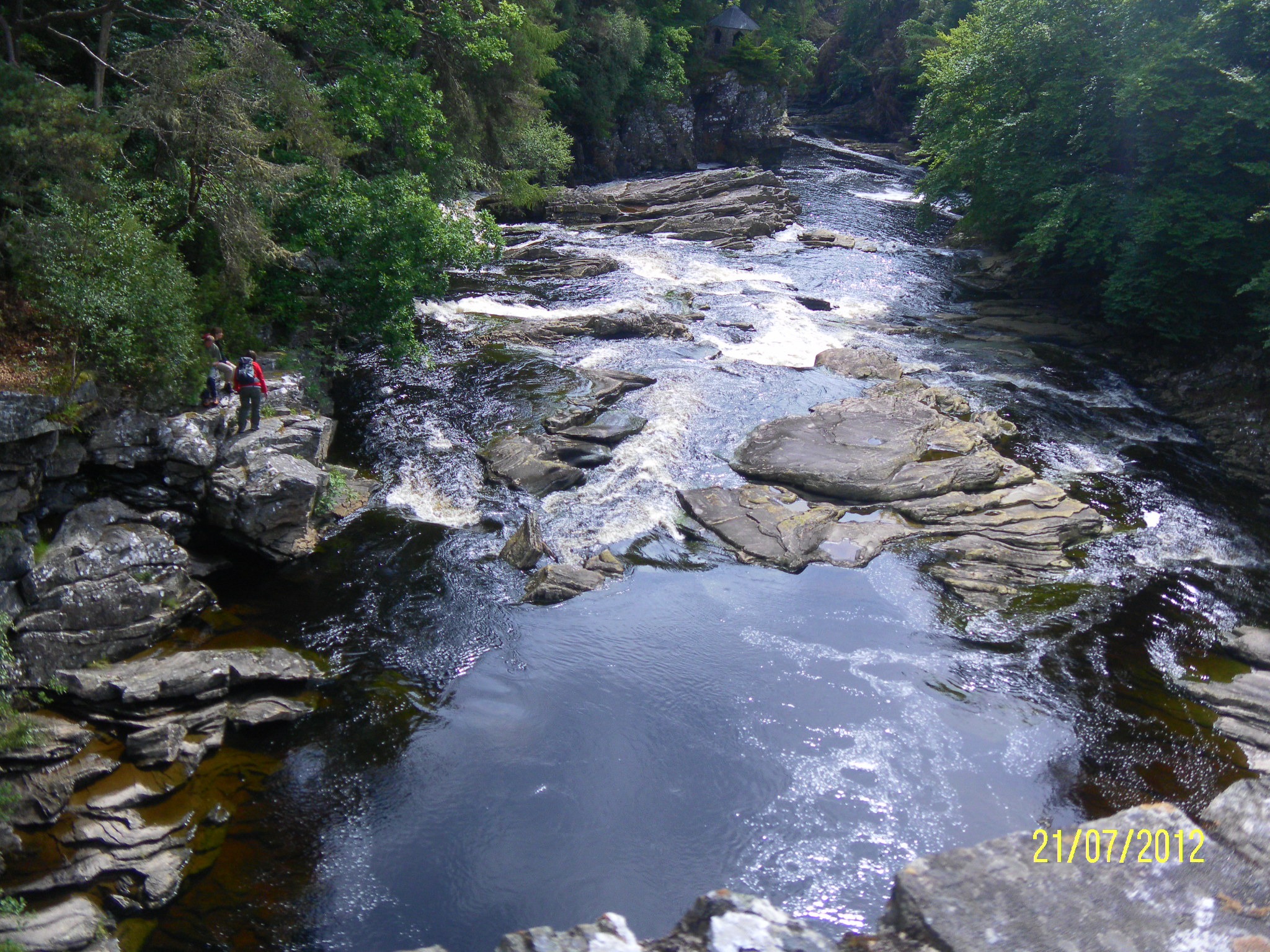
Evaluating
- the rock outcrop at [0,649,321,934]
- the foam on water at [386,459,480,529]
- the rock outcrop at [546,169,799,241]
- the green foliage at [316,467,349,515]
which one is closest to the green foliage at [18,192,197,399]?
the green foliage at [316,467,349,515]

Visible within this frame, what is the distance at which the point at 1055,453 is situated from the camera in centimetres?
2142

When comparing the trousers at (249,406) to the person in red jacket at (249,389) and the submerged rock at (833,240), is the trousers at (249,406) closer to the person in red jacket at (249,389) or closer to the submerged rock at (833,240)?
the person in red jacket at (249,389)

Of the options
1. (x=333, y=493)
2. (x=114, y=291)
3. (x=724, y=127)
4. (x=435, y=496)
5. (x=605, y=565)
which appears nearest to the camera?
(x=114, y=291)

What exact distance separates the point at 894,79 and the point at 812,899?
7400cm

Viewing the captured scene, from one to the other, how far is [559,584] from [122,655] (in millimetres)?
7127

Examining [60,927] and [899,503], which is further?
[899,503]

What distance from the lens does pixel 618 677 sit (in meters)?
13.9

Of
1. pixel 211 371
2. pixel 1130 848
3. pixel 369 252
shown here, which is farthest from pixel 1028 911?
pixel 369 252

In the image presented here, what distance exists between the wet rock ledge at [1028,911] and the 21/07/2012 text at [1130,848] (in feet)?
0.07

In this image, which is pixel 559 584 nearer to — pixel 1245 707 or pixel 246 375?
pixel 246 375

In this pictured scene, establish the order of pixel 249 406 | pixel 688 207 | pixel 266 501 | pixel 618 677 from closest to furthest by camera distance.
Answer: pixel 618 677 → pixel 266 501 → pixel 249 406 → pixel 688 207

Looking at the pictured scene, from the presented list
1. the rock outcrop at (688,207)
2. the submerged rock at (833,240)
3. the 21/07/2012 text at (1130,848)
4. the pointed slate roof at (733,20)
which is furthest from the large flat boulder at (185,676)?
the pointed slate roof at (733,20)

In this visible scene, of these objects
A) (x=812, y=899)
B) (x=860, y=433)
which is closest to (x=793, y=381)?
(x=860, y=433)

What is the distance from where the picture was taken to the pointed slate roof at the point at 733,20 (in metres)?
59.2
